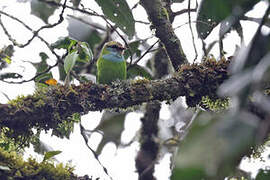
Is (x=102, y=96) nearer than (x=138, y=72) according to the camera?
Yes

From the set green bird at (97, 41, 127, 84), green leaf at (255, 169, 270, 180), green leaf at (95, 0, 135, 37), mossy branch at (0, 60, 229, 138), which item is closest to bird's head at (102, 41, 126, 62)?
green bird at (97, 41, 127, 84)

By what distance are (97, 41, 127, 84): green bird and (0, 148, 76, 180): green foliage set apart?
48.0 inches

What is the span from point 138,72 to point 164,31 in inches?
31.6

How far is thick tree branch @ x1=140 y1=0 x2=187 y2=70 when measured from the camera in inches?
96.0

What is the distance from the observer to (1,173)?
185 centimetres

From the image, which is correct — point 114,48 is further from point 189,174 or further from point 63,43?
point 189,174

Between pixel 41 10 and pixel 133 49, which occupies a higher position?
pixel 41 10

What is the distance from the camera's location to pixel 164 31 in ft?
8.06

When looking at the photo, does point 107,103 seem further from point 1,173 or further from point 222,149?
point 222,149

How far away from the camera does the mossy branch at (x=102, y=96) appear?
2088 mm

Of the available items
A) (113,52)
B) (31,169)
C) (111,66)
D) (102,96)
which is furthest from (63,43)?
(31,169)

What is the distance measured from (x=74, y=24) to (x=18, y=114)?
5.88 feet

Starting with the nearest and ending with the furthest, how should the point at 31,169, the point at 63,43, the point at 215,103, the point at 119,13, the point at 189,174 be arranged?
the point at 189,174 → the point at 31,169 → the point at 215,103 → the point at 119,13 → the point at 63,43

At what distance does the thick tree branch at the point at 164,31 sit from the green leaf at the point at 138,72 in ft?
2.14
